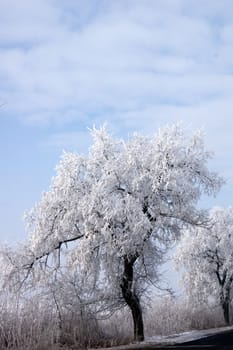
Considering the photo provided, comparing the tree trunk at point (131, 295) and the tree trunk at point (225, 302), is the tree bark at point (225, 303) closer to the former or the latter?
the tree trunk at point (225, 302)

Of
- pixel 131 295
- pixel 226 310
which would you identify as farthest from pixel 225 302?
pixel 131 295

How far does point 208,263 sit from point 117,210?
72.4 ft

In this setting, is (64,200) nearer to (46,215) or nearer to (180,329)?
(46,215)

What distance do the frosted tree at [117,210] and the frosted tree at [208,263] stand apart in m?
17.1

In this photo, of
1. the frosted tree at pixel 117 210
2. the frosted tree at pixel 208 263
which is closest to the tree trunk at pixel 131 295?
the frosted tree at pixel 117 210

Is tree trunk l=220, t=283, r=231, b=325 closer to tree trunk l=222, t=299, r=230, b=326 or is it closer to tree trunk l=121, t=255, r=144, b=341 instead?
tree trunk l=222, t=299, r=230, b=326

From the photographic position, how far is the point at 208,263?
45094 millimetres

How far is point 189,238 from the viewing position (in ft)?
148

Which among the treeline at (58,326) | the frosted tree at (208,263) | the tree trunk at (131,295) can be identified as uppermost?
the frosted tree at (208,263)

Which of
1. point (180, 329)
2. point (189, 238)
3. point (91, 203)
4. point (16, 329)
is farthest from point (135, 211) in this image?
point (189, 238)

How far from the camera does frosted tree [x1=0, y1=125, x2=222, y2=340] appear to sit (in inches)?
984

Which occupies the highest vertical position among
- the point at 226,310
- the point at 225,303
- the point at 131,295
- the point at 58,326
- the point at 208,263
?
the point at 208,263

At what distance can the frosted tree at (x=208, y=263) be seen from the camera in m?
44.3

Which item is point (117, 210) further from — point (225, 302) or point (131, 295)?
point (225, 302)
